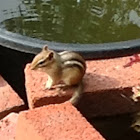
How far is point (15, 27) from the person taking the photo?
2.83 m

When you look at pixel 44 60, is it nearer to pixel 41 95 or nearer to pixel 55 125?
pixel 41 95

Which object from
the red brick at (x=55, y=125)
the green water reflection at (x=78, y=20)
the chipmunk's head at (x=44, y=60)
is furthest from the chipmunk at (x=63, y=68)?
the green water reflection at (x=78, y=20)

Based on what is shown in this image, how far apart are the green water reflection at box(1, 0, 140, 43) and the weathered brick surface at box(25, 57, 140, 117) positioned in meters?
0.75

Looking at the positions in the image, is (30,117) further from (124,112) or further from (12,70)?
(12,70)

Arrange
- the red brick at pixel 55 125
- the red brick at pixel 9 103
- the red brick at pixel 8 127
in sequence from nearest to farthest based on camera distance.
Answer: the red brick at pixel 55 125 < the red brick at pixel 8 127 < the red brick at pixel 9 103

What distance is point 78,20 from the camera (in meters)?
2.95

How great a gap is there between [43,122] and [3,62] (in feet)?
3.27

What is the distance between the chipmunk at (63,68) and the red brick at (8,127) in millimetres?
228

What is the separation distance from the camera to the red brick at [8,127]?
196 cm

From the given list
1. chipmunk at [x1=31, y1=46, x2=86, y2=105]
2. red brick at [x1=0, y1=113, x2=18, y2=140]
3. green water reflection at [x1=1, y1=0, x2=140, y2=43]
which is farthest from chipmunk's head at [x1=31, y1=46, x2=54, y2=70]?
green water reflection at [x1=1, y1=0, x2=140, y2=43]

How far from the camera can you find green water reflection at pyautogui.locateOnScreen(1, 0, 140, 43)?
277 cm

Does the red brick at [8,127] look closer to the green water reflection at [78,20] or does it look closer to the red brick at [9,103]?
the red brick at [9,103]

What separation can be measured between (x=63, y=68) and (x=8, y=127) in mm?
318

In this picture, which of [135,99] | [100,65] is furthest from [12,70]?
[135,99]
